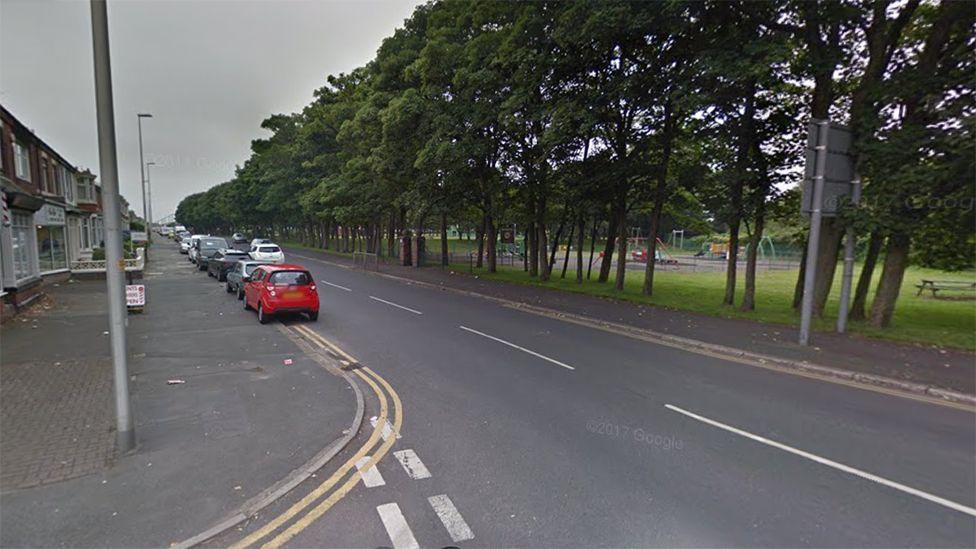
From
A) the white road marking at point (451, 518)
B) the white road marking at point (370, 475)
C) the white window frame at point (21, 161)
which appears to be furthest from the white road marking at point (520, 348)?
the white window frame at point (21, 161)

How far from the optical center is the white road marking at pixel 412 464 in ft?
14.8

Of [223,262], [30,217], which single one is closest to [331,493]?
[30,217]

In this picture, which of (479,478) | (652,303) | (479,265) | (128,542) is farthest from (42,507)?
(479,265)

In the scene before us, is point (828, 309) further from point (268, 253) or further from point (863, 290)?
point (268, 253)

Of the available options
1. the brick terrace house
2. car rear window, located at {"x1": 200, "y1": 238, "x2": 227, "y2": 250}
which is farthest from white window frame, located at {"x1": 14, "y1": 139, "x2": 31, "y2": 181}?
car rear window, located at {"x1": 200, "y1": 238, "x2": 227, "y2": 250}

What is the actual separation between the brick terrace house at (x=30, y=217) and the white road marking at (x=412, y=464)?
490 inches

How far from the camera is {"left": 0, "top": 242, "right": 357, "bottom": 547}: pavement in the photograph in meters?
3.81

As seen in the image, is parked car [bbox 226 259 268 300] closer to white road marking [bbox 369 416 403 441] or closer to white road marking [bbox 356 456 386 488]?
white road marking [bbox 369 416 403 441]

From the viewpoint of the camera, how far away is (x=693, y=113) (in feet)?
45.4

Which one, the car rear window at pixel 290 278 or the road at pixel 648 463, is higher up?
the car rear window at pixel 290 278

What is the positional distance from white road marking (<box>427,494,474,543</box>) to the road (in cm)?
2

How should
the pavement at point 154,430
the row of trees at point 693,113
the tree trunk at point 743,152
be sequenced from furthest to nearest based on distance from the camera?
the tree trunk at point 743,152 → the row of trees at point 693,113 → the pavement at point 154,430

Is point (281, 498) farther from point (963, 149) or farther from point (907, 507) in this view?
point (963, 149)

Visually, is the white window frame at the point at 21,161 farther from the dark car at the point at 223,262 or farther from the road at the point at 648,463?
the road at the point at 648,463
